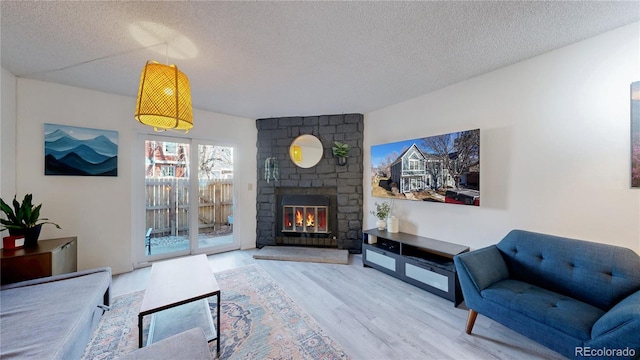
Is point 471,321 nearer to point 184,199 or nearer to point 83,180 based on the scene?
point 184,199

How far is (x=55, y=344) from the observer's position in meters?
1.21

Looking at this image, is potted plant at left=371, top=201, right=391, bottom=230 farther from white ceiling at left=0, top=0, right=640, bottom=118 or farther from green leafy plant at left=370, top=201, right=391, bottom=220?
white ceiling at left=0, top=0, right=640, bottom=118

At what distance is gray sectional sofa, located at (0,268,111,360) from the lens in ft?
3.91

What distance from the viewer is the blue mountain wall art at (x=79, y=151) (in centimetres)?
255

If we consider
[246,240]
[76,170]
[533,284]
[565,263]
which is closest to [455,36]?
[565,263]

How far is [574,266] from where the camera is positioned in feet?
5.56

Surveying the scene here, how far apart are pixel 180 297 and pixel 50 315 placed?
2.50ft

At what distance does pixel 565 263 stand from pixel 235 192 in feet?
13.5

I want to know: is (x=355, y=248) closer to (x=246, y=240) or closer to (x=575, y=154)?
(x=246, y=240)

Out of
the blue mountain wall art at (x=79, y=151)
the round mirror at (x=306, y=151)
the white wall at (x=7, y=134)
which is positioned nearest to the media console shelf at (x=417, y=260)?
the round mirror at (x=306, y=151)

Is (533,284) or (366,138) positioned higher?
(366,138)

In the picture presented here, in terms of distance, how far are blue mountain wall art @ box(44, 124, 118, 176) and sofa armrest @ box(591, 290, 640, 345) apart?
185 inches

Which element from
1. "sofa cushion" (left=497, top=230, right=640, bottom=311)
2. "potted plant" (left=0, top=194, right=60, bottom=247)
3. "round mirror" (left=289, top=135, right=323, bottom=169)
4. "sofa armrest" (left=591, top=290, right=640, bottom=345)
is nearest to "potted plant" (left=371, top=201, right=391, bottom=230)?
"round mirror" (left=289, top=135, right=323, bottom=169)

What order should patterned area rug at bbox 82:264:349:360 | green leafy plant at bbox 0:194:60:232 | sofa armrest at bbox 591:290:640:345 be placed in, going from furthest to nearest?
green leafy plant at bbox 0:194:60:232
patterned area rug at bbox 82:264:349:360
sofa armrest at bbox 591:290:640:345
